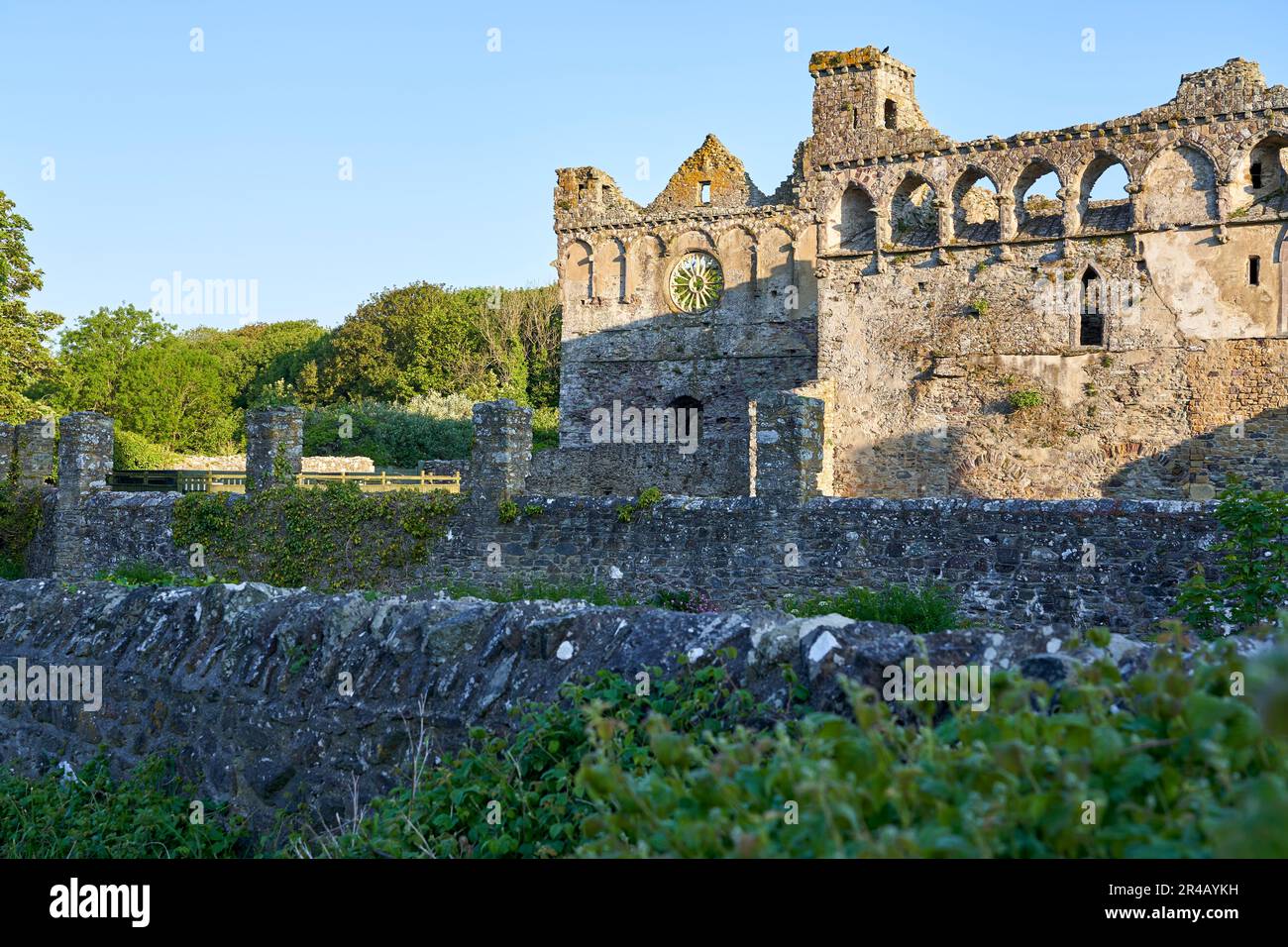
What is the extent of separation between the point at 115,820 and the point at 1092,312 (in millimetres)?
22132

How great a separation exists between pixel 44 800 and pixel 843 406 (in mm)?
21261

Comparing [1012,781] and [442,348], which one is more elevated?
[442,348]

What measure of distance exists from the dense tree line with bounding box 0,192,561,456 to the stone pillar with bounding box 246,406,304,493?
37.2 m

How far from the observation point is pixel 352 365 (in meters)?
59.8

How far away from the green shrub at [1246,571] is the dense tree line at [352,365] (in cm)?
4632

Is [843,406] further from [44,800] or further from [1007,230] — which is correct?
[44,800]

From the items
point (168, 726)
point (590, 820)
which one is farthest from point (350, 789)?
point (590, 820)

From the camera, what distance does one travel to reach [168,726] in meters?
5.75

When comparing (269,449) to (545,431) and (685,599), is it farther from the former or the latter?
(545,431)

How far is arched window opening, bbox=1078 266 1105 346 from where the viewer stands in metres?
23.3

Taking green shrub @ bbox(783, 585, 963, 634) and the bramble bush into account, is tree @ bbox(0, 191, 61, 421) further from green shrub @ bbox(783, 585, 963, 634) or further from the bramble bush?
the bramble bush

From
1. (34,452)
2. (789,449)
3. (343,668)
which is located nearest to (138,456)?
(34,452)

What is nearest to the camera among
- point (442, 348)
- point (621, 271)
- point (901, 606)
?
point (901, 606)
